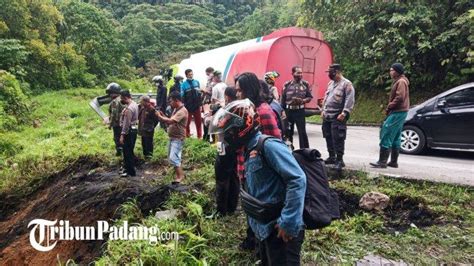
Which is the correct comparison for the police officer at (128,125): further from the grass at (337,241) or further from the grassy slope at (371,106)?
the grassy slope at (371,106)

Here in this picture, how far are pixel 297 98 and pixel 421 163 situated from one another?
2.65m

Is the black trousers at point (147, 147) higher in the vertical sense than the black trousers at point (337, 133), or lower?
lower

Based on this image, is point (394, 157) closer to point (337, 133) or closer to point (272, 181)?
point (337, 133)

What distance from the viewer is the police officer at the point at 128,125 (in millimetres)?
6777

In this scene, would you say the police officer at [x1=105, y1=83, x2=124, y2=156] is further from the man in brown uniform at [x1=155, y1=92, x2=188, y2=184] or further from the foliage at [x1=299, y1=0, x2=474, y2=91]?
the foliage at [x1=299, y1=0, x2=474, y2=91]

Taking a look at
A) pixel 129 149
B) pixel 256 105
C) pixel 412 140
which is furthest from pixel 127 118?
pixel 412 140

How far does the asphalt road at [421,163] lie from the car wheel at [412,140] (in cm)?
21

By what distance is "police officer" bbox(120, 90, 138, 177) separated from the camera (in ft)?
22.2

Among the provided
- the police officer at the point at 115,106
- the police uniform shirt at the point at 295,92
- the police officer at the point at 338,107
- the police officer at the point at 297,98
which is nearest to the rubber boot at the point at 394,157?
the police officer at the point at 338,107

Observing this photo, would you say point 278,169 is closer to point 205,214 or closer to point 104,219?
point 205,214

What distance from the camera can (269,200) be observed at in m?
2.48

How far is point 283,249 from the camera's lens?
2.50 m

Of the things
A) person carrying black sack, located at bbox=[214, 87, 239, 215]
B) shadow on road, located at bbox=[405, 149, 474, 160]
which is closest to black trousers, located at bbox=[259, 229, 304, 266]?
person carrying black sack, located at bbox=[214, 87, 239, 215]

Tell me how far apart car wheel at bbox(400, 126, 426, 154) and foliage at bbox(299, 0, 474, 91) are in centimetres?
429
